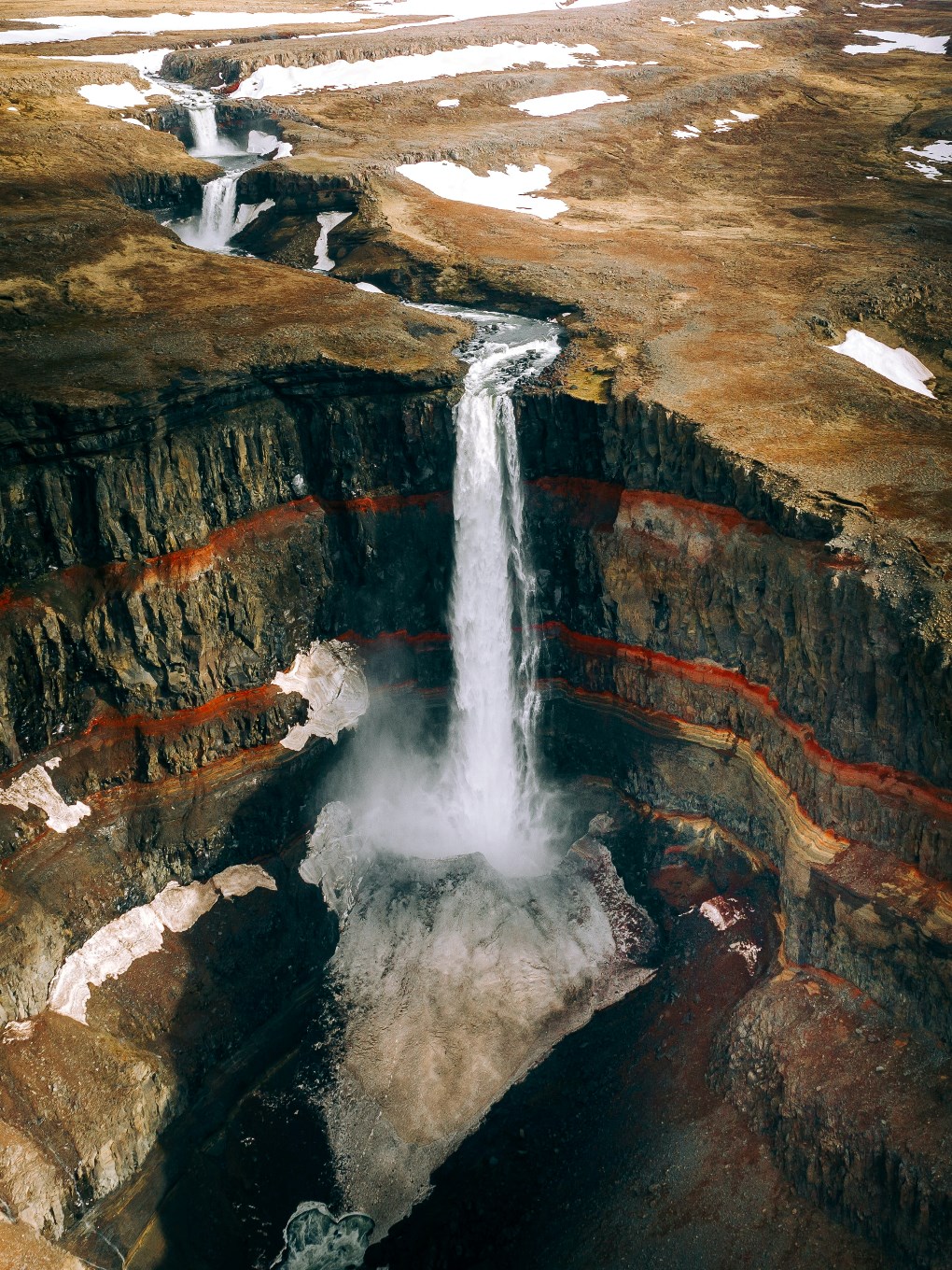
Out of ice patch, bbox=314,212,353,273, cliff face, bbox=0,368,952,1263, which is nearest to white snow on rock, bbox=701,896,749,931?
cliff face, bbox=0,368,952,1263

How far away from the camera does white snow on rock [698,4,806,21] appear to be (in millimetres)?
96250

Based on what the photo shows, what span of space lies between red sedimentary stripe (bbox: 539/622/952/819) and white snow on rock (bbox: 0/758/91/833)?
16.1 meters

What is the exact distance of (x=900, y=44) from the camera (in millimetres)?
92000

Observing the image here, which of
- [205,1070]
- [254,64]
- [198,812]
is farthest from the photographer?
[254,64]

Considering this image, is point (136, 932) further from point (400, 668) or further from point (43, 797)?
point (400, 668)

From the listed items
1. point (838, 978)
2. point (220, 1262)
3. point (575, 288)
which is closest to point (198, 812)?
point (220, 1262)

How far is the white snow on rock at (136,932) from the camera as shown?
31547 mm

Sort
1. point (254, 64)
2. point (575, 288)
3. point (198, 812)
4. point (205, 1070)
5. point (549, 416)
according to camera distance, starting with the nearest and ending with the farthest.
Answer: point (205, 1070), point (198, 812), point (549, 416), point (575, 288), point (254, 64)

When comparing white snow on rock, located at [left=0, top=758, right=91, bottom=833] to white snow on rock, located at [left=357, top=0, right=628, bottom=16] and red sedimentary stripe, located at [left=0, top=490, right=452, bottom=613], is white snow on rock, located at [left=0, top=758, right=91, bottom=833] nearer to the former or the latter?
red sedimentary stripe, located at [left=0, top=490, right=452, bottom=613]

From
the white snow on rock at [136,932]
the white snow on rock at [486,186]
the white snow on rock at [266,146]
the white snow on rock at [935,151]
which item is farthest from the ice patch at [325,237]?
the white snow on rock at [935,151]

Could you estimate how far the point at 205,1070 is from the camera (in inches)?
1288

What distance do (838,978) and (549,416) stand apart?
62.6 feet

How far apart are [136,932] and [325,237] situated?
107 feet

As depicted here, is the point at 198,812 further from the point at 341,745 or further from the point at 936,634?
the point at 936,634
